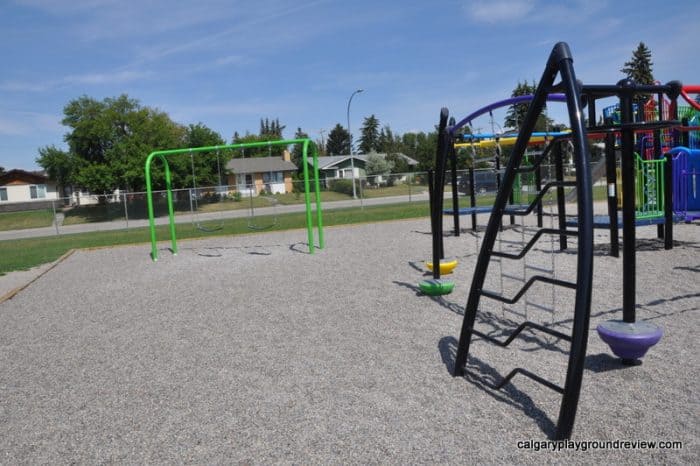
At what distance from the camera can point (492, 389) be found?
3.62 metres

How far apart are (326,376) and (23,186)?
58695 mm

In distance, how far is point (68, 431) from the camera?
3.46m

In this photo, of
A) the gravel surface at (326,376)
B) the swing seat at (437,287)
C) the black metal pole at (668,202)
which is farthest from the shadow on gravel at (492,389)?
the black metal pole at (668,202)

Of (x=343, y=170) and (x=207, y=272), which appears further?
(x=343, y=170)

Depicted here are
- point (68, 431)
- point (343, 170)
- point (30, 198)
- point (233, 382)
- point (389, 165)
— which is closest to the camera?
point (68, 431)

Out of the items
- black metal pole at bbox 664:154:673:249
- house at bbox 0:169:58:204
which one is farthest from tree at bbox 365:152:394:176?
black metal pole at bbox 664:154:673:249

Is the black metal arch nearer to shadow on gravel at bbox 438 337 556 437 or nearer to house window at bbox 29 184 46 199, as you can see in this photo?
shadow on gravel at bbox 438 337 556 437

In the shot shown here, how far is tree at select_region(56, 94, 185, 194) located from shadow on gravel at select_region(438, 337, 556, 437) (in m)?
30.8

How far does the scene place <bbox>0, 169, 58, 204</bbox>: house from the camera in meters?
52.8

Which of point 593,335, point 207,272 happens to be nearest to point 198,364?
point 593,335

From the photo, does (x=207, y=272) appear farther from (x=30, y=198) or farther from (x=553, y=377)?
(x=30, y=198)

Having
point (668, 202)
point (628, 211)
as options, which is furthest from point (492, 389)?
point (668, 202)

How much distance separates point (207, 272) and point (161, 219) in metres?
21.8

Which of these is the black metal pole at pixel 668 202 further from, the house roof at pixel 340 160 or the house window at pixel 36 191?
the house window at pixel 36 191
